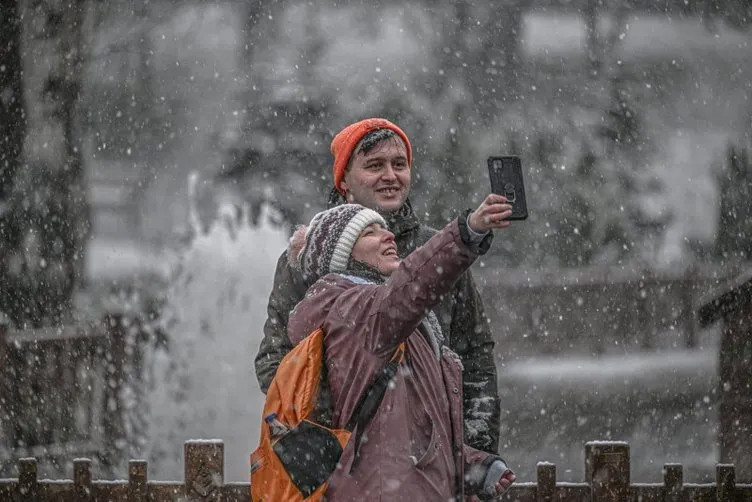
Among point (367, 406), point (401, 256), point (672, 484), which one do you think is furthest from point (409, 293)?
point (672, 484)

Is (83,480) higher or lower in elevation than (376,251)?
lower

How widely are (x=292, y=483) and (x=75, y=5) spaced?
29.2ft

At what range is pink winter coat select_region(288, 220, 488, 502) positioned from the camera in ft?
5.02

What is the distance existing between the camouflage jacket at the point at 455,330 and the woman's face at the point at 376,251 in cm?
30

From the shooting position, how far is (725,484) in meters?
3.20

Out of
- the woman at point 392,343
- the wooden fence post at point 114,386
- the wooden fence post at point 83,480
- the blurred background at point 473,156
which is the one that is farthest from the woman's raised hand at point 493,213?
the blurred background at point 473,156

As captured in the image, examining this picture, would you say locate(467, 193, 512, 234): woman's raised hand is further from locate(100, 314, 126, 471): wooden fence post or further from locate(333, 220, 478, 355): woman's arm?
locate(100, 314, 126, 471): wooden fence post

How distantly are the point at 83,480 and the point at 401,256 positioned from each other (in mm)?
1843

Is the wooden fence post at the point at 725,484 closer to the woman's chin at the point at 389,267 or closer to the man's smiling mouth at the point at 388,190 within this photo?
the man's smiling mouth at the point at 388,190

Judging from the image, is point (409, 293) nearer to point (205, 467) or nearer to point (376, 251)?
point (376, 251)

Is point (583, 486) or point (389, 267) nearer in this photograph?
point (389, 267)

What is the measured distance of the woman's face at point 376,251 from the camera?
5.67 ft

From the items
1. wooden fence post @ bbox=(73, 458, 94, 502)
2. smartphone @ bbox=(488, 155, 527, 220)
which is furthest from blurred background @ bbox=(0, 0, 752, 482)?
smartphone @ bbox=(488, 155, 527, 220)

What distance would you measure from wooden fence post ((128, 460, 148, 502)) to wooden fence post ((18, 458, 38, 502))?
39cm
